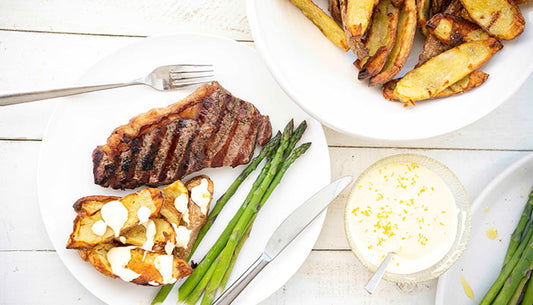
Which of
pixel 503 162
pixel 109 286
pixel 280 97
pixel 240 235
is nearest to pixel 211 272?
pixel 240 235

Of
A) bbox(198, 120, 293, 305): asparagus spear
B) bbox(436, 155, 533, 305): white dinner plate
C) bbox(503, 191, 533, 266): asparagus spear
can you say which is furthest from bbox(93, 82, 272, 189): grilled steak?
bbox(503, 191, 533, 266): asparagus spear

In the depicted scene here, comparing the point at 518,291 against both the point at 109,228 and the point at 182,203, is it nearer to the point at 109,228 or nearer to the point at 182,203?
the point at 182,203

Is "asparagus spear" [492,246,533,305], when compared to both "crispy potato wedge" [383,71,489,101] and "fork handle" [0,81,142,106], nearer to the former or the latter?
"crispy potato wedge" [383,71,489,101]

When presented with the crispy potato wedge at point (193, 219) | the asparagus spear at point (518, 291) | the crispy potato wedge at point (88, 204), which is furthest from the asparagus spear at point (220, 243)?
the asparagus spear at point (518, 291)

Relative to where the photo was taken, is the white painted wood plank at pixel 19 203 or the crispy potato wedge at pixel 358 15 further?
the white painted wood plank at pixel 19 203

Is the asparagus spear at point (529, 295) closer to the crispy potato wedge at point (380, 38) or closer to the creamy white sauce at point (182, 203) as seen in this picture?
the crispy potato wedge at point (380, 38)

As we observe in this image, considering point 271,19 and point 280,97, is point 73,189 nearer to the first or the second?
point 280,97

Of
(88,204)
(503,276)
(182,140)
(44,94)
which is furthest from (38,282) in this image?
(503,276)
